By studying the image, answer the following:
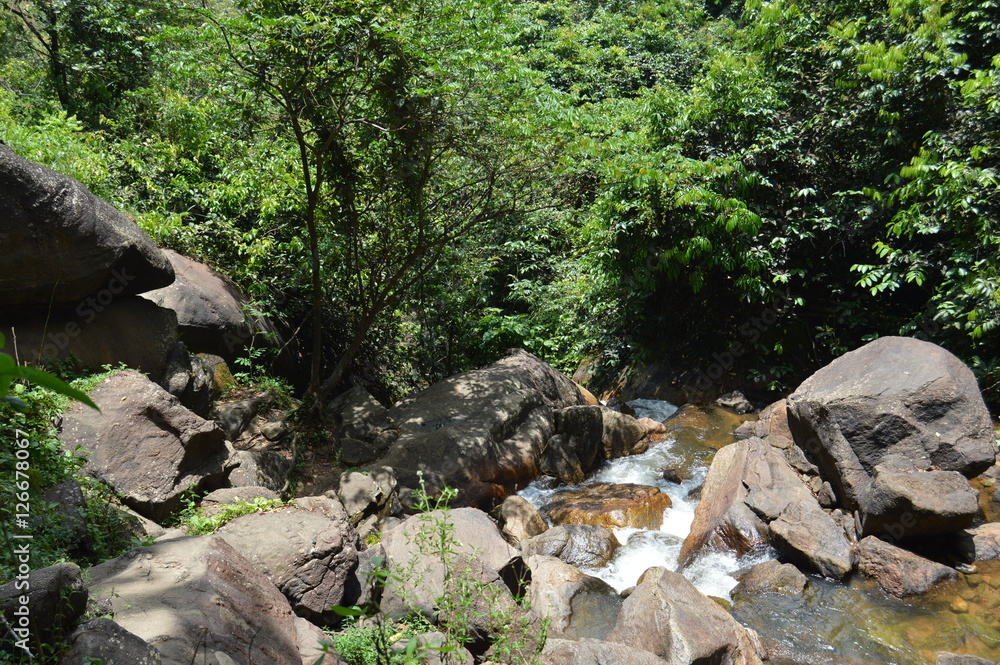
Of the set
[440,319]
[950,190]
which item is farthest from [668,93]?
[440,319]

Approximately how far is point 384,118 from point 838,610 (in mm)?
6690

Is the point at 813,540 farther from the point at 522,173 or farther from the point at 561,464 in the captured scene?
the point at 522,173

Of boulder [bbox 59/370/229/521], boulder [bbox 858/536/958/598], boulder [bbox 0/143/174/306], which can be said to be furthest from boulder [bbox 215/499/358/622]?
boulder [bbox 858/536/958/598]

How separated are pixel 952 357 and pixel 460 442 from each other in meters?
5.54

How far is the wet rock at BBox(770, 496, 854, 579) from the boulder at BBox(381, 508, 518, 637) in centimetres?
284

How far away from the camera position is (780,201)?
414 inches

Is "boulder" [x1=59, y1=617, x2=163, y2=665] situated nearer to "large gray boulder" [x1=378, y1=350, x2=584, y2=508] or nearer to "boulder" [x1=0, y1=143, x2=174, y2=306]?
"boulder" [x1=0, y1=143, x2=174, y2=306]

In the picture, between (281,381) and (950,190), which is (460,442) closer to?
(281,381)

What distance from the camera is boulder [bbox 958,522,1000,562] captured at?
5980 millimetres

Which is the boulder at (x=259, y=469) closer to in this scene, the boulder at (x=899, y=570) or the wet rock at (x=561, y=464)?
the wet rock at (x=561, y=464)

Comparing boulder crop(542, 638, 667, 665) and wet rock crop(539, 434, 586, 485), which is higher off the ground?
boulder crop(542, 638, 667, 665)

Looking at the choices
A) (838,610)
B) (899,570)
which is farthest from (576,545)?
(899,570)

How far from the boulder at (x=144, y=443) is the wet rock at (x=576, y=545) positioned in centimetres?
320

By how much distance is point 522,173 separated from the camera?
25.9 feet
